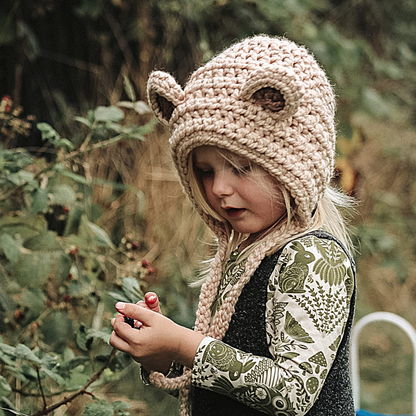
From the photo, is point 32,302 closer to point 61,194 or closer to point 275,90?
point 61,194

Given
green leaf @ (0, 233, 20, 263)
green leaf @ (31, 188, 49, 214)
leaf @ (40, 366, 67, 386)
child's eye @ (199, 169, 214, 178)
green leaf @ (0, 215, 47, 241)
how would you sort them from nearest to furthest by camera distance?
child's eye @ (199, 169, 214, 178) < leaf @ (40, 366, 67, 386) < green leaf @ (31, 188, 49, 214) < green leaf @ (0, 233, 20, 263) < green leaf @ (0, 215, 47, 241)

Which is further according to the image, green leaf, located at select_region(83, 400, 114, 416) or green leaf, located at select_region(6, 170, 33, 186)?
green leaf, located at select_region(6, 170, 33, 186)

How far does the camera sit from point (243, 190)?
1.31 meters

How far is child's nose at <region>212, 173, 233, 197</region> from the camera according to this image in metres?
1.31

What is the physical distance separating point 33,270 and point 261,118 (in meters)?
0.83

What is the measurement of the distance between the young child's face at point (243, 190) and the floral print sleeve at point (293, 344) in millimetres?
100

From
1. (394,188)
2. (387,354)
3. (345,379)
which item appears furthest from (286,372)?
(394,188)

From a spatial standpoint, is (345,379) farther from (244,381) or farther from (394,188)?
(394,188)

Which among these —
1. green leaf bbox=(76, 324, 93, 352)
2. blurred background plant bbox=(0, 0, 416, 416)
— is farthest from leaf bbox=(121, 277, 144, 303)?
blurred background plant bbox=(0, 0, 416, 416)

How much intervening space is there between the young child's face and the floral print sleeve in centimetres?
10

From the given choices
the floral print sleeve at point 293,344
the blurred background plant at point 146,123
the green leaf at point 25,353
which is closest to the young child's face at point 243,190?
the floral print sleeve at point 293,344

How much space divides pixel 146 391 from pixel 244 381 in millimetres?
1619

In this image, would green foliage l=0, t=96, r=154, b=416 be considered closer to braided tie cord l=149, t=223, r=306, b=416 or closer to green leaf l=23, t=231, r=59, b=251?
green leaf l=23, t=231, r=59, b=251

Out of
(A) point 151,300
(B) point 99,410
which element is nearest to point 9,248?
(B) point 99,410
